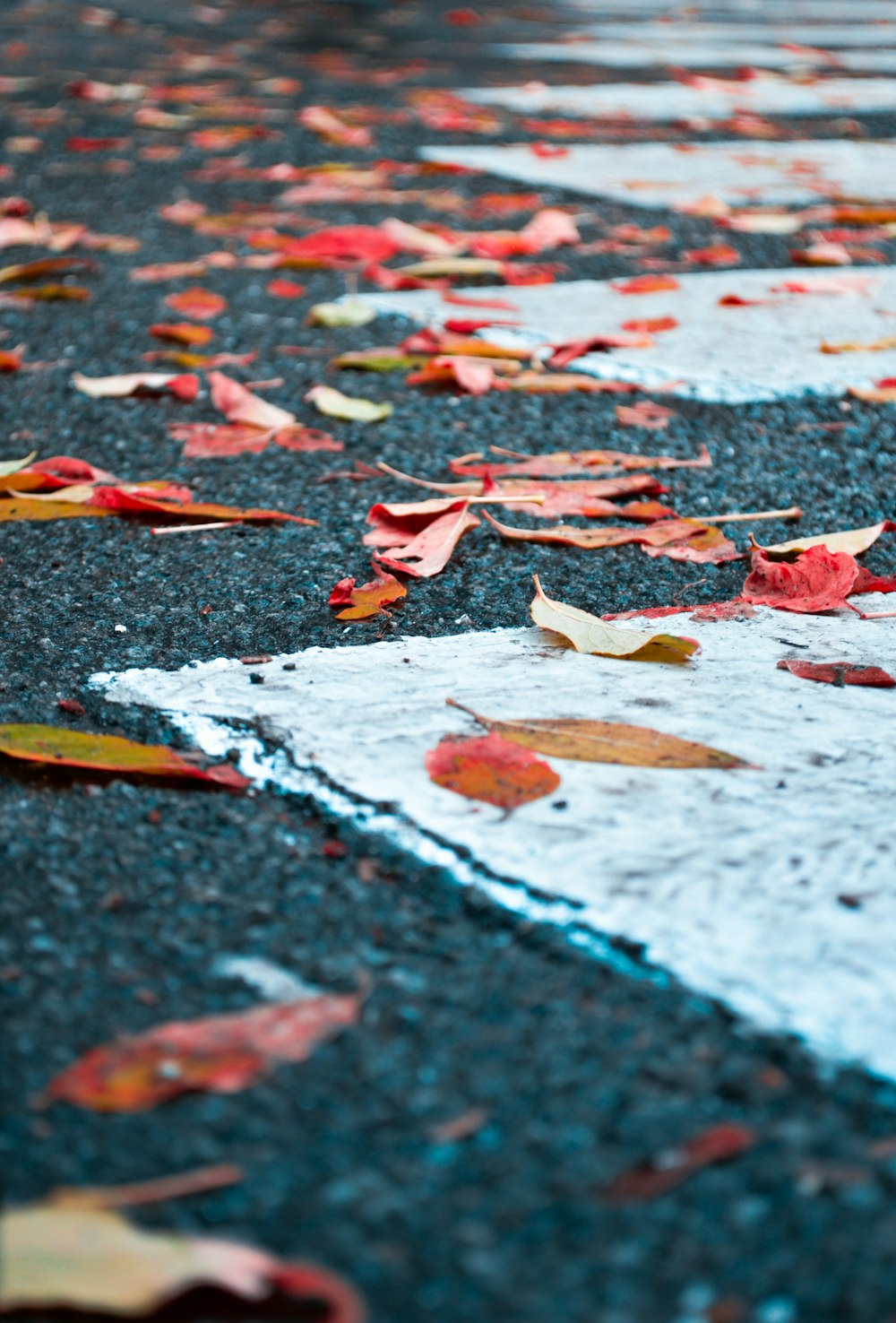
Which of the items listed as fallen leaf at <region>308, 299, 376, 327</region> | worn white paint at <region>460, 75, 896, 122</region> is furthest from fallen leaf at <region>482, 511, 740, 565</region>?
worn white paint at <region>460, 75, 896, 122</region>

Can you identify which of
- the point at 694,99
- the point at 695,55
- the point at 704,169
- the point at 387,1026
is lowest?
the point at 387,1026

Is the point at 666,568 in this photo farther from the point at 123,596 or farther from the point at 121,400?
the point at 121,400

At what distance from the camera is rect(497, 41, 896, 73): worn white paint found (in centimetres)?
572

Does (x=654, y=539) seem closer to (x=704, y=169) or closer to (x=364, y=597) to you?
(x=364, y=597)

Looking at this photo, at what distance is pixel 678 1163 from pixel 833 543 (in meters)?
0.82

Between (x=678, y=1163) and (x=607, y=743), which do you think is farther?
(x=607, y=743)

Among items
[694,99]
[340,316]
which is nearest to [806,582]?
[340,316]

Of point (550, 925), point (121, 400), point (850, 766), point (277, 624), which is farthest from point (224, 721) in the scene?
point (121, 400)

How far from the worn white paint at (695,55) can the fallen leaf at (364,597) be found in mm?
5020

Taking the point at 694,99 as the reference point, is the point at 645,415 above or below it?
below

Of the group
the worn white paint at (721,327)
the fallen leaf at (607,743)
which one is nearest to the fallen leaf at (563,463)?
the worn white paint at (721,327)

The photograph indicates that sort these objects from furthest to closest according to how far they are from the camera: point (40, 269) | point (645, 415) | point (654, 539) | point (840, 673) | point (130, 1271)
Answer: point (40, 269) → point (645, 415) → point (654, 539) → point (840, 673) → point (130, 1271)

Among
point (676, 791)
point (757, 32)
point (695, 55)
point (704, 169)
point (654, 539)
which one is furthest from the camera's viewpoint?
point (757, 32)

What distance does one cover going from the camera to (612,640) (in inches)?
43.4
